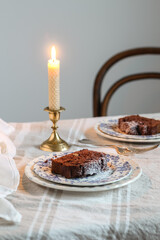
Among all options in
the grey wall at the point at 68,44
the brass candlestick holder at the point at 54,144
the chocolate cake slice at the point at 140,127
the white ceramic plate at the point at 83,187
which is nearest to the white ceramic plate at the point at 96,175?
the white ceramic plate at the point at 83,187

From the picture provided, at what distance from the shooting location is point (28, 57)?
100 inches

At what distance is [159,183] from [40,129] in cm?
54

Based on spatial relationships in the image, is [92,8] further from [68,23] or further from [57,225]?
[57,225]

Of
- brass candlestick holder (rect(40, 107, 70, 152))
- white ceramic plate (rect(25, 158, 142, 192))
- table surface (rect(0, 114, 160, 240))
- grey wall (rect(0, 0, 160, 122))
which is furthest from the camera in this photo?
grey wall (rect(0, 0, 160, 122))

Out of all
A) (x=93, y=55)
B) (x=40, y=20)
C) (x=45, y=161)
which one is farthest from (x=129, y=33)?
(x=45, y=161)

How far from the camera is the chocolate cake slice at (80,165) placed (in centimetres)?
77

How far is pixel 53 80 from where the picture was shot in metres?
1.06

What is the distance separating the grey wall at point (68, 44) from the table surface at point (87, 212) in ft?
5.85

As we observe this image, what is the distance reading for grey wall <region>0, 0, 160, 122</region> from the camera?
8.17 ft

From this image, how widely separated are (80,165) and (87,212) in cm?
13

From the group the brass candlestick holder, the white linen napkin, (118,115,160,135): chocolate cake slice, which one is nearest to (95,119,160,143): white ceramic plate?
(118,115,160,135): chocolate cake slice

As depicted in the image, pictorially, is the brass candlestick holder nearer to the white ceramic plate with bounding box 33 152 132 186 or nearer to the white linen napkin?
the white ceramic plate with bounding box 33 152 132 186

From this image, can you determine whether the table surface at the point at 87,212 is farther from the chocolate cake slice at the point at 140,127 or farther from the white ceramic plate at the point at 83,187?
the chocolate cake slice at the point at 140,127

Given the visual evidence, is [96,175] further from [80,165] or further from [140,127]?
[140,127]
